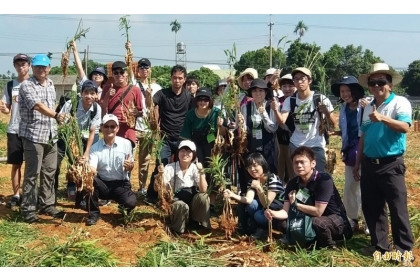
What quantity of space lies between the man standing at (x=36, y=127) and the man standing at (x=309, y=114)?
8.77 ft

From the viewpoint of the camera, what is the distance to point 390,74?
12.4ft

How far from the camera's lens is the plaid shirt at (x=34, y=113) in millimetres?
4625

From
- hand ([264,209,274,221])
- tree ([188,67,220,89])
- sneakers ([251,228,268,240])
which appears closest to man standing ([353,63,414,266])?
hand ([264,209,274,221])

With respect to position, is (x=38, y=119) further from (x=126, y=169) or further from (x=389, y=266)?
(x=389, y=266)

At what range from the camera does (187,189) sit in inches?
183

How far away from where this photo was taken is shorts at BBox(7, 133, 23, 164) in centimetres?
529

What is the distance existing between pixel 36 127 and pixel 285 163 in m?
3.11

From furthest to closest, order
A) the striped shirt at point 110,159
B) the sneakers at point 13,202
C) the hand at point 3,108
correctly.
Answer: the hand at point 3,108 → the sneakers at point 13,202 → the striped shirt at point 110,159

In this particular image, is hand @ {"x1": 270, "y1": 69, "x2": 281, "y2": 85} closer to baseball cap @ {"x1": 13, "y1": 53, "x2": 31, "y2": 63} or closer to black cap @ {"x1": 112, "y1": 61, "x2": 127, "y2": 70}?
black cap @ {"x1": 112, "y1": 61, "x2": 127, "y2": 70}

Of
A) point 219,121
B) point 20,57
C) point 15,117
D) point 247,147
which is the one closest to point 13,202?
point 15,117

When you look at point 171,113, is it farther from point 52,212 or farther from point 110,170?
point 52,212

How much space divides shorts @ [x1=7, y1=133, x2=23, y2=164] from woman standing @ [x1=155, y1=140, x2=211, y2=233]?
6.90ft

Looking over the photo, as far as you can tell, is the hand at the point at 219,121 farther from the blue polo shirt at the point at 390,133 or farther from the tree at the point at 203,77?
the blue polo shirt at the point at 390,133

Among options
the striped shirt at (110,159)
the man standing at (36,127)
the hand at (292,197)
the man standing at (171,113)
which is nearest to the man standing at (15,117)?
the man standing at (36,127)
